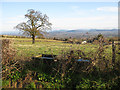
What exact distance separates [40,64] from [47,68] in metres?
0.49

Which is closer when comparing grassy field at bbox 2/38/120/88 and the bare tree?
grassy field at bbox 2/38/120/88

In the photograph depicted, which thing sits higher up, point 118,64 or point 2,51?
point 2,51

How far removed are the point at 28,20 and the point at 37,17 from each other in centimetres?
279

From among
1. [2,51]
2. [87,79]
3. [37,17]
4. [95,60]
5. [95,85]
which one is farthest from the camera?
[37,17]

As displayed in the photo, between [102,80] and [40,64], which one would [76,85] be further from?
[40,64]

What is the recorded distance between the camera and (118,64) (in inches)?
239

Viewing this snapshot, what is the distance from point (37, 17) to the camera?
35.9 m

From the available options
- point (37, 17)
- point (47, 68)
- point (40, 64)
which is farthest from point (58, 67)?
Answer: point (37, 17)

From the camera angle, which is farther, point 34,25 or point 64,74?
point 34,25

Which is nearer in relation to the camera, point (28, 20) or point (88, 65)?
point (88, 65)

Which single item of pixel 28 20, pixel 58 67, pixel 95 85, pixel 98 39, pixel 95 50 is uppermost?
pixel 28 20

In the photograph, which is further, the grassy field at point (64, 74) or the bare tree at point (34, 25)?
the bare tree at point (34, 25)

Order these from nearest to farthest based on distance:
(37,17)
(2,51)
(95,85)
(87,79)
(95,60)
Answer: (95,85), (87,79), (95,60), (2,51), (37,17)

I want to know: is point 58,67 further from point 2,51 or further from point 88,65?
point 2,51
